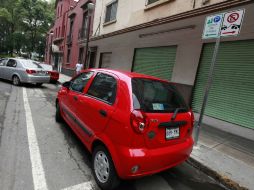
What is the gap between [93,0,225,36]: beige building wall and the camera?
23.5 feet

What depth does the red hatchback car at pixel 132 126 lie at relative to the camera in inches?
102

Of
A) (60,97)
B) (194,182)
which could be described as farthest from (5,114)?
(194,182)

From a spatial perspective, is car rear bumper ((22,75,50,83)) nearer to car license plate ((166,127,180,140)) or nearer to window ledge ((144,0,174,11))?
window ledge ((144,0,174,11))

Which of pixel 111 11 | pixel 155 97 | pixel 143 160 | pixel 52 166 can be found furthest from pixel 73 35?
pixel 143 160

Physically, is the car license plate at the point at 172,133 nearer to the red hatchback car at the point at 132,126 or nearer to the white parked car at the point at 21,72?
the red hatchback car at the point at 132,126

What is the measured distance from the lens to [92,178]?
312 centimetres

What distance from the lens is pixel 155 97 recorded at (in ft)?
9.89

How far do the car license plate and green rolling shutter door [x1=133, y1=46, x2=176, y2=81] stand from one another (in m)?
5.96

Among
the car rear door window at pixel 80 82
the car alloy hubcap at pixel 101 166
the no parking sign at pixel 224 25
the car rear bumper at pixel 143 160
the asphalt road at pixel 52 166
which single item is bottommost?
the asphalt road at pixel 52 166

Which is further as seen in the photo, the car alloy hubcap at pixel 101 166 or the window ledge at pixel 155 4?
the window ledge at pixel 155 4

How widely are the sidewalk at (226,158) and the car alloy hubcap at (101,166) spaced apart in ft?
6.38

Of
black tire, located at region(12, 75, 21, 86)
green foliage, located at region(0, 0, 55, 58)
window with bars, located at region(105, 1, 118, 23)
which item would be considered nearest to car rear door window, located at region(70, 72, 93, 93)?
black tire, located at region(12, 75, 21, 86)

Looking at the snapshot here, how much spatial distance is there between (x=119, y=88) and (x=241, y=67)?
187 inches

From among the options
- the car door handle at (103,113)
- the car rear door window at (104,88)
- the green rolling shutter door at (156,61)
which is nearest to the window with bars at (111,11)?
the green rolling shutter door at (156,61)
